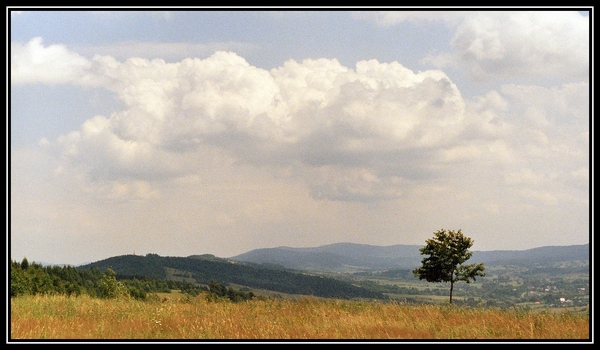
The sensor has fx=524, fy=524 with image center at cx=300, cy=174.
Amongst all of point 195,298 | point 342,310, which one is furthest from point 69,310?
point 342,310

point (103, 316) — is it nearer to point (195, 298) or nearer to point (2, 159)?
point (195, 298)

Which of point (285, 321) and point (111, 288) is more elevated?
point (285, 321)

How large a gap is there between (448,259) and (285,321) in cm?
2301

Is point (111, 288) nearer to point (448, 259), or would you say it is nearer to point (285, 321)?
point (285, 321)

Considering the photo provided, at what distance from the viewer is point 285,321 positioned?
17.4 metres

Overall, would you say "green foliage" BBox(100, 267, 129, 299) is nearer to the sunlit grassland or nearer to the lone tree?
the sunlit grassland

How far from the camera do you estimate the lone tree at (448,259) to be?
3731 centimetres

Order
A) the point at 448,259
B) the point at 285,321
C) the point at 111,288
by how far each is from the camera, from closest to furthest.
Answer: the point at 285,321 < the point at 111,288 < the point at 448,259

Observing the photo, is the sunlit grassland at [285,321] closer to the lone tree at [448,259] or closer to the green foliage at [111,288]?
the green foliage at [111,288]

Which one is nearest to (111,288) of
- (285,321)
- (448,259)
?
(285,321)

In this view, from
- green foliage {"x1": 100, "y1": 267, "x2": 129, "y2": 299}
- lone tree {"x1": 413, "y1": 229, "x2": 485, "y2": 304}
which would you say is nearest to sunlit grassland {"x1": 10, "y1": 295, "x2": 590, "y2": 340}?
green foliage {"x1": 100, "y1": 267, "x2": 129, "y2": 299}

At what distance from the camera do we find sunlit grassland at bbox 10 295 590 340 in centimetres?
1537

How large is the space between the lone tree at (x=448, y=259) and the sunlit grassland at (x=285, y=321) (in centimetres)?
1839

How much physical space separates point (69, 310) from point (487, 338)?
49.3 feet
